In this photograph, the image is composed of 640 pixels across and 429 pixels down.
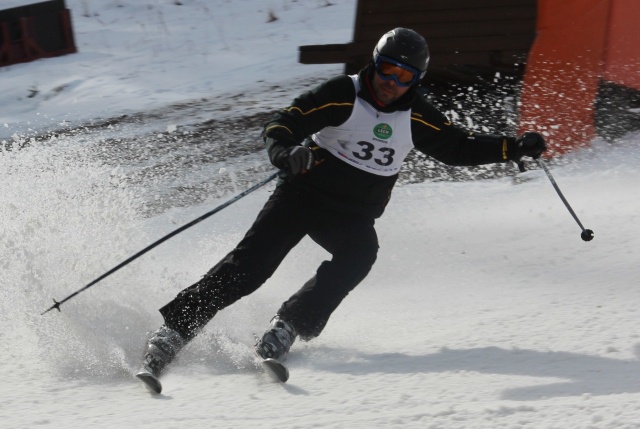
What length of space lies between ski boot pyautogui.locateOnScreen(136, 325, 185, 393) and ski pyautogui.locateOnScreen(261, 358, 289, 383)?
405 millimetres

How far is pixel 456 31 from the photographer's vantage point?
31.6 ft

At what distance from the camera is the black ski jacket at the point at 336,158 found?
4.10 m

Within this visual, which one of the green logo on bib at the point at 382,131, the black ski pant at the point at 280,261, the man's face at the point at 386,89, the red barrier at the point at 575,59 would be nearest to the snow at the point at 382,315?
the black ski pant at the point at 280,261

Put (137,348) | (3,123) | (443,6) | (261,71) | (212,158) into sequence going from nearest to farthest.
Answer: (137,348) < (212,158) < (443,6) < (3,123) < (261,71)

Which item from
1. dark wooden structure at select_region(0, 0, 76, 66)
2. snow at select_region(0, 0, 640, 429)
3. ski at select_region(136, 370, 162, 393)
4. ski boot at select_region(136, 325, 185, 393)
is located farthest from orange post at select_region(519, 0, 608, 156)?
dark wooden structure at select_region(0, 0, 76, 66)

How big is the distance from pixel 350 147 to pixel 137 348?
123cm

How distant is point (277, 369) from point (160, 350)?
0.49 metres

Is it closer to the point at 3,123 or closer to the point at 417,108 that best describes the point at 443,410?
the point at 417,108

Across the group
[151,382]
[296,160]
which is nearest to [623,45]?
[296,160]

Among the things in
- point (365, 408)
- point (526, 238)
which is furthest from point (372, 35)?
point (365, 408)

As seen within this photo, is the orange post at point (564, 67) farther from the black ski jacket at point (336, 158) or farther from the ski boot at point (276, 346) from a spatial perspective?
the ski boot at point (276, 346)

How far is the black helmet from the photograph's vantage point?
4066 mm

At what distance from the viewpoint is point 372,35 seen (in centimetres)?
967

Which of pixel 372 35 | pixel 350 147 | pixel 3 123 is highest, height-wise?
pixel 350 147
